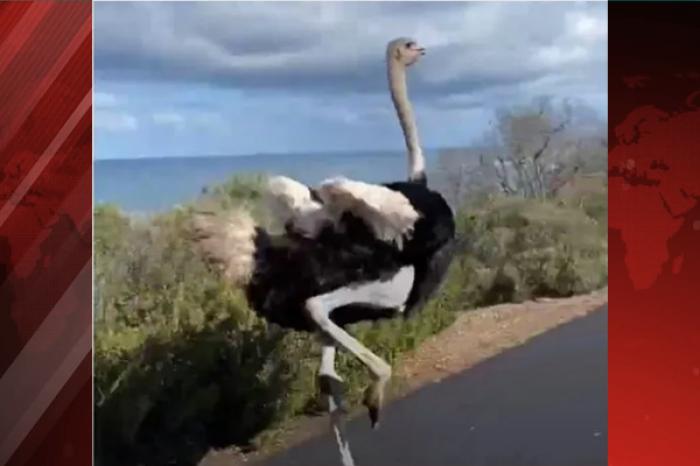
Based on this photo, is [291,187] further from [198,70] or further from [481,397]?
[481,397]

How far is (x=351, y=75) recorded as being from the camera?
2191 mm

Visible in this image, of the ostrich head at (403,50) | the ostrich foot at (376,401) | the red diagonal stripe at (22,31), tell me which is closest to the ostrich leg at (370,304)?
the ostrich foot at (376,401)

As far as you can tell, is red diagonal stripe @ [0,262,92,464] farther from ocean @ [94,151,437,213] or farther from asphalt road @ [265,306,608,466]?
asphalt road @ [265,306,608,466]

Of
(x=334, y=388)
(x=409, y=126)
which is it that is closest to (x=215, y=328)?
(x=334, y=388)

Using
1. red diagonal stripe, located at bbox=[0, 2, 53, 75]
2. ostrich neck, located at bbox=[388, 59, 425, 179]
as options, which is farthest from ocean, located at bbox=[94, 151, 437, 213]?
red diagonal stripe, located at bbox=[0, 2, 53, 75]

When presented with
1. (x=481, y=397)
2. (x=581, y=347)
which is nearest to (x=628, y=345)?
(x=581, y=347)

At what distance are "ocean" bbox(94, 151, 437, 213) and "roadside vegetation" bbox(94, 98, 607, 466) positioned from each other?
0.09ft

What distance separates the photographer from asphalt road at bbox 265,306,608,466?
7.13 feet

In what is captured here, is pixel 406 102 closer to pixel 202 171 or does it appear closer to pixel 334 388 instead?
pixel 202 171

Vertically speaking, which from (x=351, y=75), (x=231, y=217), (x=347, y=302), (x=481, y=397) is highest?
(x=351, y=75)

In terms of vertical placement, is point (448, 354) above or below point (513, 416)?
above

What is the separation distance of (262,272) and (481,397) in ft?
1.84

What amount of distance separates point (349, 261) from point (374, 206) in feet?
0.44

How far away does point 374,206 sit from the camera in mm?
2197
